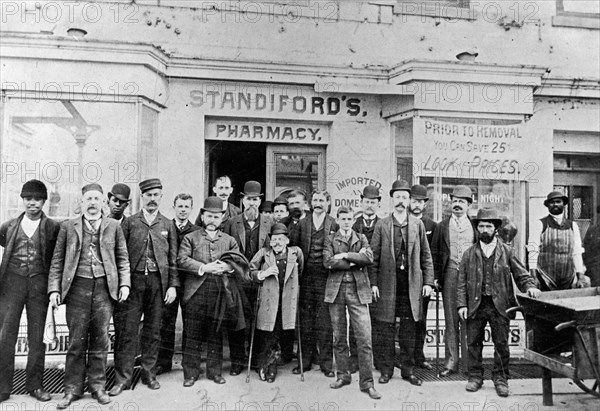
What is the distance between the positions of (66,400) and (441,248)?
11.7ft

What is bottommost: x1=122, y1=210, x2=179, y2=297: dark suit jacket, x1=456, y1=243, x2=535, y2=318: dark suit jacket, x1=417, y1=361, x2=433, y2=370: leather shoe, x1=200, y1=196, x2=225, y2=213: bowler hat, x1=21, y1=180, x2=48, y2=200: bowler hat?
x1=417, y1=361, x2=433, y2=370: leather shoe

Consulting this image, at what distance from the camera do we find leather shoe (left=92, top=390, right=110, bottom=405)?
3500mm

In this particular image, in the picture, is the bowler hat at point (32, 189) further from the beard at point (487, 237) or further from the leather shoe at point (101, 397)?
the beard at point (487, 237)

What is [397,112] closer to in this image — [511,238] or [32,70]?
[511,238]

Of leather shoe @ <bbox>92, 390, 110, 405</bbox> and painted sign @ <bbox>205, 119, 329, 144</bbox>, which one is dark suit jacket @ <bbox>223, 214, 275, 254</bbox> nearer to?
painted sign @ <bbox>205, 119, 329, 144</bbox>

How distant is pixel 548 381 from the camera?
366 centimetres

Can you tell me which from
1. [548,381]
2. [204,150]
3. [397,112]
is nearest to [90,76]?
[204,150]

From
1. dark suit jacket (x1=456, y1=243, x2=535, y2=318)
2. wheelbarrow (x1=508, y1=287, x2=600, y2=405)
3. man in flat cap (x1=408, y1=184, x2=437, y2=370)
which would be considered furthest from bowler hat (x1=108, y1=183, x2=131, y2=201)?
wheelbarrow (x1=508, y1=287, x2=600, y2=405)

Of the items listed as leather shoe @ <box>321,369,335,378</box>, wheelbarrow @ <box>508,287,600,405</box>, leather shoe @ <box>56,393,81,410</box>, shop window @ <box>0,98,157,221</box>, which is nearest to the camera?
wheelbarrow @ <box>508,287,600,405</box>

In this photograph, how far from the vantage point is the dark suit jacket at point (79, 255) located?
139 inches

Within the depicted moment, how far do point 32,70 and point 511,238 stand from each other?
19.2ft

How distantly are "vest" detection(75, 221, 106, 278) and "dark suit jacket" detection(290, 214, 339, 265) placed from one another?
1.77 m

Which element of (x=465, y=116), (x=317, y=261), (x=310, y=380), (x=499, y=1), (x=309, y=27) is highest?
(x=499, y=1)

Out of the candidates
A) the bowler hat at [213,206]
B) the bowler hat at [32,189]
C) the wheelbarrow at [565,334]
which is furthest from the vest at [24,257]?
the wheelbarrow at [565,334]
